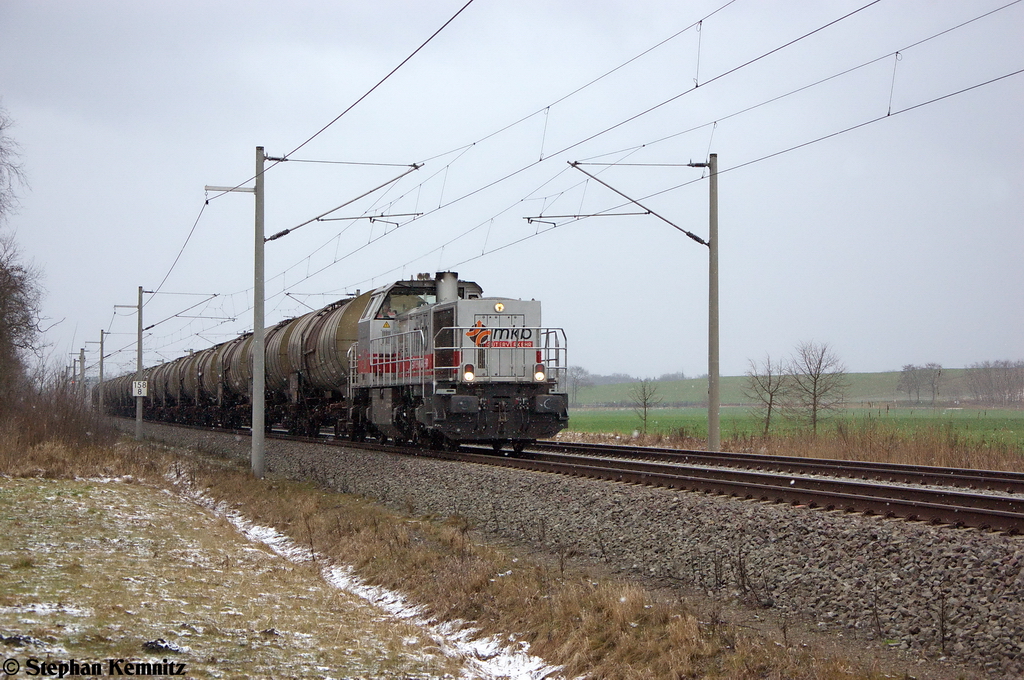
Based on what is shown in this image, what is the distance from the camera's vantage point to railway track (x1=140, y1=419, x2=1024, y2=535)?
8297 mm

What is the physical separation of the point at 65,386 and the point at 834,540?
23722 mm

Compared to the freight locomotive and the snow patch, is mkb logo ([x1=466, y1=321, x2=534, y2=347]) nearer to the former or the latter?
the freight locomotive

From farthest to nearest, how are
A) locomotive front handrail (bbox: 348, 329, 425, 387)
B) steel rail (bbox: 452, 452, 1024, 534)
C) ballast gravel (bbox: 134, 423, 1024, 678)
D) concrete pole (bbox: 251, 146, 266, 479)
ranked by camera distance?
concrete pole (bbox: 251, 146, 266, 479) < locomotive front handrail (bbox: 348, 329, 425, 387) < steel rail (bbox: 452, 452, 1024, 534) < ballast gravel (bbox: 134, 423, 1024, 678)

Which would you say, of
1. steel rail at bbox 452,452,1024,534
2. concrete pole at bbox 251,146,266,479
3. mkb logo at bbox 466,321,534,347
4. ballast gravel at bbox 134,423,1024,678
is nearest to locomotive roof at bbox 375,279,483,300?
mkb logo at bbox 466,321,534,347

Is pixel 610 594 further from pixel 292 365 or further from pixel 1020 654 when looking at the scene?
pixel 292 365

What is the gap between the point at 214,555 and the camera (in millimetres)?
10250

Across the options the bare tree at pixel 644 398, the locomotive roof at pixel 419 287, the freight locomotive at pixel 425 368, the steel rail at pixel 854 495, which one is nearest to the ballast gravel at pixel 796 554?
the steel rail at pixel 854 495

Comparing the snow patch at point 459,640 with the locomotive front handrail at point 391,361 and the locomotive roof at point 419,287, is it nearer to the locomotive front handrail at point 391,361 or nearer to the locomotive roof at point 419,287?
the locomotive front handrail at point 391,361

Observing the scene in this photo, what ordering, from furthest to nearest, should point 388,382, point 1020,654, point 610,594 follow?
1. point 388,382
2. point 610,594
3. point 1020,654

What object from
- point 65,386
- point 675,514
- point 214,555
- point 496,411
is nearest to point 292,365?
point 65,386

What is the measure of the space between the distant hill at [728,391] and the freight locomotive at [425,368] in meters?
62.4

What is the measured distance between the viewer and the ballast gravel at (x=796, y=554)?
228 inches

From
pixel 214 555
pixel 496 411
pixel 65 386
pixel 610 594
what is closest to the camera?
pixel 610 594

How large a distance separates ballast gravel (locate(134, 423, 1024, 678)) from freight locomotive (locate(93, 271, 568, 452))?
424 centimetres
